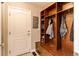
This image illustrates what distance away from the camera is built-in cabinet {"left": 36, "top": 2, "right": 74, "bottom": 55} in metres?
1.13

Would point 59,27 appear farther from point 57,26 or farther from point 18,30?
point 18,30

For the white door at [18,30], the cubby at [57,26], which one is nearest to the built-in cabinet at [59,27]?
the cubby at [57,26]

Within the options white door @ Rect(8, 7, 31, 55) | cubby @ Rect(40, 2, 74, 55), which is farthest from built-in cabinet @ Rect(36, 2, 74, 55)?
white door @ Rect(8, 7, 31, 55)

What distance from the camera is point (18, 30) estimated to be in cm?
120

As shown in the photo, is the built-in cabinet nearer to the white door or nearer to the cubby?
the cubby

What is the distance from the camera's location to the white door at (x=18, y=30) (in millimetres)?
1189

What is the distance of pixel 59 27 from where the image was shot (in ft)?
3.99

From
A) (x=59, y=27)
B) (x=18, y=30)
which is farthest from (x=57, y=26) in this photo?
(x=18, y=30)

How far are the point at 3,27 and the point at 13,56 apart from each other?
12.8 inches

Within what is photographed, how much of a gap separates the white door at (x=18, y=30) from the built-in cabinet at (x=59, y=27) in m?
0.16

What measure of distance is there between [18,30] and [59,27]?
0.46 metres

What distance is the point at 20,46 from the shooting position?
4.08ft

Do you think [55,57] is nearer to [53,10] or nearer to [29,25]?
[29,25]

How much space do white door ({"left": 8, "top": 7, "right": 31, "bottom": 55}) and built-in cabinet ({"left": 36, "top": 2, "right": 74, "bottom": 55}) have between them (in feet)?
0.54
